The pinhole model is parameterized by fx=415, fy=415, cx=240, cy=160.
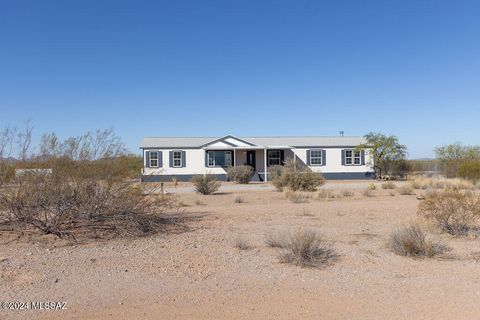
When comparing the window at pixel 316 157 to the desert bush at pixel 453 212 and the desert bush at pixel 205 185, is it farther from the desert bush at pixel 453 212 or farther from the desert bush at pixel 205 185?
the desert bush at pixel 453 212

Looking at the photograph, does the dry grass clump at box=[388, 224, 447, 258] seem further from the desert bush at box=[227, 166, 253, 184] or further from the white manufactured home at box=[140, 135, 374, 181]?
the white manufactured home at box=[140, 135, 374, 181]

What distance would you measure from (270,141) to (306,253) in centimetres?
3041

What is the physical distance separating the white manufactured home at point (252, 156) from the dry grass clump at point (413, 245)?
25321 mm

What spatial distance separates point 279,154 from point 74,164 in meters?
27.1

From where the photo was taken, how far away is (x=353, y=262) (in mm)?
6438

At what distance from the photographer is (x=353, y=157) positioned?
1362 inches

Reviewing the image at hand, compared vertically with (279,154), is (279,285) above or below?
below

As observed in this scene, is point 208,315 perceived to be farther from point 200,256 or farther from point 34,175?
point 34,175

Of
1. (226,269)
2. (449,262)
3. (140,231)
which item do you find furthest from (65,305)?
(449,262)

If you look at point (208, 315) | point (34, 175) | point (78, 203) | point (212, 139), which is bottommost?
point (208, 315)

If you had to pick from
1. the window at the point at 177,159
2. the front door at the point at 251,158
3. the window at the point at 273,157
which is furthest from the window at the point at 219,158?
the window at the point at 273,157

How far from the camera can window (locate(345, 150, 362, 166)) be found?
34469mm

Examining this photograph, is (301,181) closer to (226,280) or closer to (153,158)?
(153,158)

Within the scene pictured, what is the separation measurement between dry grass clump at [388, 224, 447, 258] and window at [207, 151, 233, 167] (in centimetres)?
2686
